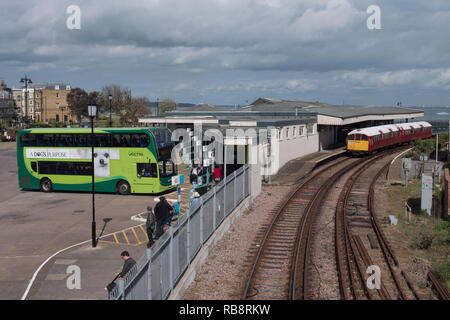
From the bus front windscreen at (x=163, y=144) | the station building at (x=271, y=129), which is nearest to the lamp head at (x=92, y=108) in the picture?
the bus front windscreen at (x=163, y=144)

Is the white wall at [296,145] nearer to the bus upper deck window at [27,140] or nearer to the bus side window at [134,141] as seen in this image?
the bus side window at [134,141]

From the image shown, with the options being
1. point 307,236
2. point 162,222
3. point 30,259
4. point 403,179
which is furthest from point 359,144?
point 30,259

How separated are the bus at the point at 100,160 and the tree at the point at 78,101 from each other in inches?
2853

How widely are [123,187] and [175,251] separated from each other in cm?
1513

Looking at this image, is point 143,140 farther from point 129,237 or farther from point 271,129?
point 271,129

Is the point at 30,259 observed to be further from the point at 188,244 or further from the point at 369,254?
the point at 369,254

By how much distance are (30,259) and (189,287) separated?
18.9 feet

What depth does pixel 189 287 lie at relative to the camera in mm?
12492

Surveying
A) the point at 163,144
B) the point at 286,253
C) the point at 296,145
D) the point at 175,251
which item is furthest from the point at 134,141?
the point at 296,145

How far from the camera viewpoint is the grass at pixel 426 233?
14.3 m

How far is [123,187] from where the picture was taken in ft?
84.8

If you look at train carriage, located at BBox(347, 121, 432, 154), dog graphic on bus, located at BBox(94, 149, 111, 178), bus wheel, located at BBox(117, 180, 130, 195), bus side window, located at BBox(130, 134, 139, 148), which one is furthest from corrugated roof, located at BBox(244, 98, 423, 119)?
dog graphic on bus, located at BBox(94, 149, 111, 178)

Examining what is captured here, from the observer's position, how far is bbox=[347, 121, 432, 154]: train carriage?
149 ft

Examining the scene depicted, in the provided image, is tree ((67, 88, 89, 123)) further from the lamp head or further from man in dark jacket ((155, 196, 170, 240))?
man in dark jacket ((155, 196, 170, 240))
